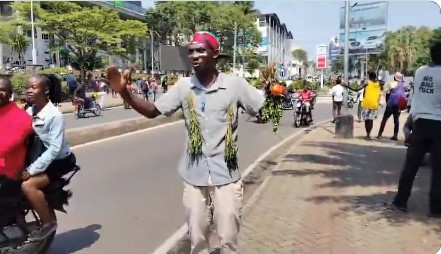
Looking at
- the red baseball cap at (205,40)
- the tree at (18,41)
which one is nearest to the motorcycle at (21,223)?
the red baseball cap at (205,40)

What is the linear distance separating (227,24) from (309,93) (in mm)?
39697

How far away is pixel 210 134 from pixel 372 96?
8802 mm

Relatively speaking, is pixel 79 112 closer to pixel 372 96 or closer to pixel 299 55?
pixel 372 96

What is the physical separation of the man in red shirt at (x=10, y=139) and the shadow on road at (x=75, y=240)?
105 cm

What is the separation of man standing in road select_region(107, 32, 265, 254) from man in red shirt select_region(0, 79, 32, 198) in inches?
43.9

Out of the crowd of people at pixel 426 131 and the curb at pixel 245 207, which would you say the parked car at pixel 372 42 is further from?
the crowd of people at pixel 426 131

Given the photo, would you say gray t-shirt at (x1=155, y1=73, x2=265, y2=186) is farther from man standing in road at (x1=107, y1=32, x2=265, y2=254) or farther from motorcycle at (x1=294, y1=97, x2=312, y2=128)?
motorcycle at (x1=294, y1=97, x2=312, y2=128)

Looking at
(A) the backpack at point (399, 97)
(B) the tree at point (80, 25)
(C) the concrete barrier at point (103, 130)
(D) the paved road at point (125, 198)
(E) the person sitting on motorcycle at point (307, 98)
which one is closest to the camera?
(D) the paved road at point (125, 198)

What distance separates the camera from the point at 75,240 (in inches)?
185

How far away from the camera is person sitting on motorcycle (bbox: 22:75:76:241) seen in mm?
3711

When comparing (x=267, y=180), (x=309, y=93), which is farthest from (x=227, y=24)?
(x=267, y=180)

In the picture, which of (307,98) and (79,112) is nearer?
(307,98)

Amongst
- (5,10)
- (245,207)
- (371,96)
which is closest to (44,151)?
(245,207)

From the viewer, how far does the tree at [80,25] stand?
37.0 metres
